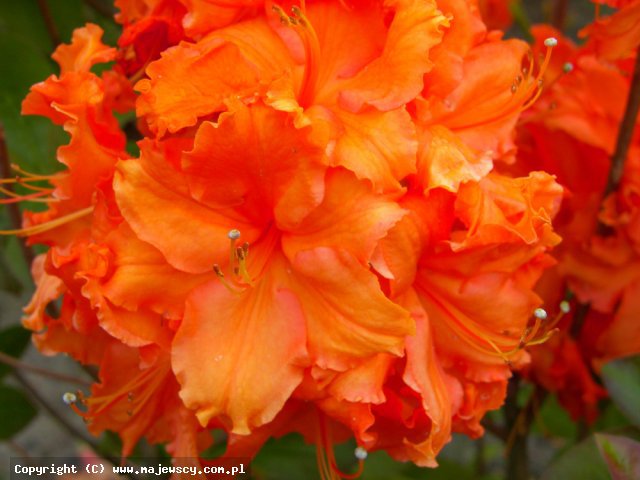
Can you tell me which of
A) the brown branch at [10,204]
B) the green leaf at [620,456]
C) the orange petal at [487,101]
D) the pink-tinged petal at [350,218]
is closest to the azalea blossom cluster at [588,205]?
the orange petal at [487,101]

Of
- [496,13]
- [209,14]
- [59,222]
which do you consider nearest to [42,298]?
[59,222]

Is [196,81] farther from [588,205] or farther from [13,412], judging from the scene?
[13,412]

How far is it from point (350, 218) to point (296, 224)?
0.05 metres

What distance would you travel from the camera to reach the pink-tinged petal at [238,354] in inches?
29.9

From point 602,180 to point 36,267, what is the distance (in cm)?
64

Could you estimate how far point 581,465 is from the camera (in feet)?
3.09

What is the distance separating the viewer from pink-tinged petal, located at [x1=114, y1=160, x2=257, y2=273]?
29.3 inches

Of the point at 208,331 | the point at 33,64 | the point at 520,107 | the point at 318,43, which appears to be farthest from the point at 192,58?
the point at 33,64

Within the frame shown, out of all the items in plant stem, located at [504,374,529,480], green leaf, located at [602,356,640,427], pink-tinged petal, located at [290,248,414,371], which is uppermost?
pink-tinged petal, located at [290,248,414,371]

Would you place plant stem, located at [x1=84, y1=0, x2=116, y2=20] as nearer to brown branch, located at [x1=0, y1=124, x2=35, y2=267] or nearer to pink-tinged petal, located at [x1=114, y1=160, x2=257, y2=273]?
brown branch, located at [x1=0, y1=124, x2=35, y2=267]

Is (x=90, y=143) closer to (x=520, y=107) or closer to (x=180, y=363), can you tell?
(x=180, y=363)

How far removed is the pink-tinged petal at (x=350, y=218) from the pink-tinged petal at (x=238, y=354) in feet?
0.20

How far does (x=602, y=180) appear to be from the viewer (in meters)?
1.09

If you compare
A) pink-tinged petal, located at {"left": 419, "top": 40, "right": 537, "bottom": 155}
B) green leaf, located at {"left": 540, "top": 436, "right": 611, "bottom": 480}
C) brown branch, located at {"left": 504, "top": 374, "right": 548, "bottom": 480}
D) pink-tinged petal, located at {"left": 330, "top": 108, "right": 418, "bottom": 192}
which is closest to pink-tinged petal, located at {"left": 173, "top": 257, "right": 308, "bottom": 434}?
pink-tinged petal, located at {"left": 330, "top": 108, "right": 418, "bottom": 192}
